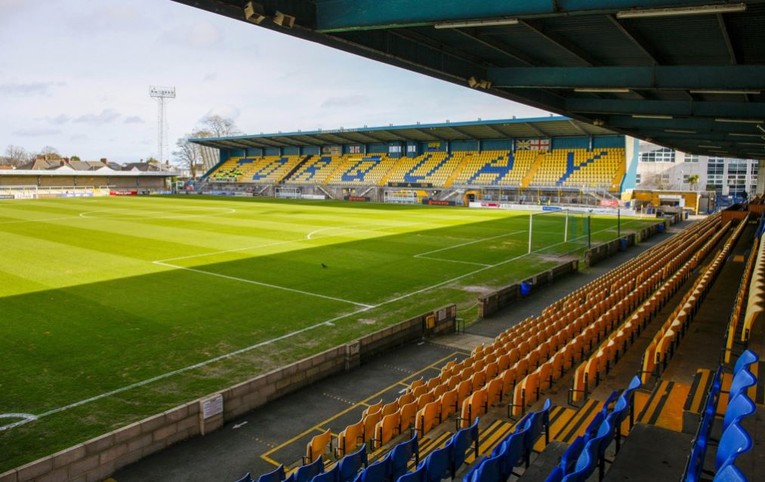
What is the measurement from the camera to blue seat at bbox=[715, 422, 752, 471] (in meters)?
3.50

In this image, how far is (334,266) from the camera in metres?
24.7

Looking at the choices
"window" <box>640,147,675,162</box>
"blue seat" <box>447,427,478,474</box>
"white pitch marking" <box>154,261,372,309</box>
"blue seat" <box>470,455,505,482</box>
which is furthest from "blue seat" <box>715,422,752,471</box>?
"window" <box>640,147,675,162</box>

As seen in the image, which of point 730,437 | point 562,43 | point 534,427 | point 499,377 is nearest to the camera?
point 730,437

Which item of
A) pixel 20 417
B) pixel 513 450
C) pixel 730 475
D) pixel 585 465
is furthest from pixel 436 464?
pixel 20 417

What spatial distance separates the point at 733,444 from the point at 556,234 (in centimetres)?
3542

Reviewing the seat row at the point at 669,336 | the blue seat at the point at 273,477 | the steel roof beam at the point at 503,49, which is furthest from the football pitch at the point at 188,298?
the steel roof beam at the point at 503,49

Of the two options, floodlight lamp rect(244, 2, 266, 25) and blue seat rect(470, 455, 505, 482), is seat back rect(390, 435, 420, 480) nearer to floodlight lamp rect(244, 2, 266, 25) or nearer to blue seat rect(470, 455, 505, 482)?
blue seat rect(470, 455, 505, 482)

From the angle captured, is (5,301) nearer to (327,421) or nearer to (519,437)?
(327,421)

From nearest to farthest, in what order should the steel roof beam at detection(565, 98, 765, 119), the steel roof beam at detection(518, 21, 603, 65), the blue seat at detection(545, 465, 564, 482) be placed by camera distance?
the blue seat at detection(545, 465, 564, 482), the steel roof beam at detection(518, 21, 603, 65), the steel roof beam at detection(565, 98, 765, 119)

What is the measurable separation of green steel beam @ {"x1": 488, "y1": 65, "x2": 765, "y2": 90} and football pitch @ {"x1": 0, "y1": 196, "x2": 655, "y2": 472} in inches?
309

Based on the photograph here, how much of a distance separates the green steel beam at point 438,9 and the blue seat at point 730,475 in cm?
493

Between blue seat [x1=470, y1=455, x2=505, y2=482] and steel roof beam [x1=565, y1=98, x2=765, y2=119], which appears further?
steel roof beam [x1=565, y1=98, x2=765, y2=119]

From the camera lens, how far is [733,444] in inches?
149

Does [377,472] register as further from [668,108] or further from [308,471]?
[668,108]
